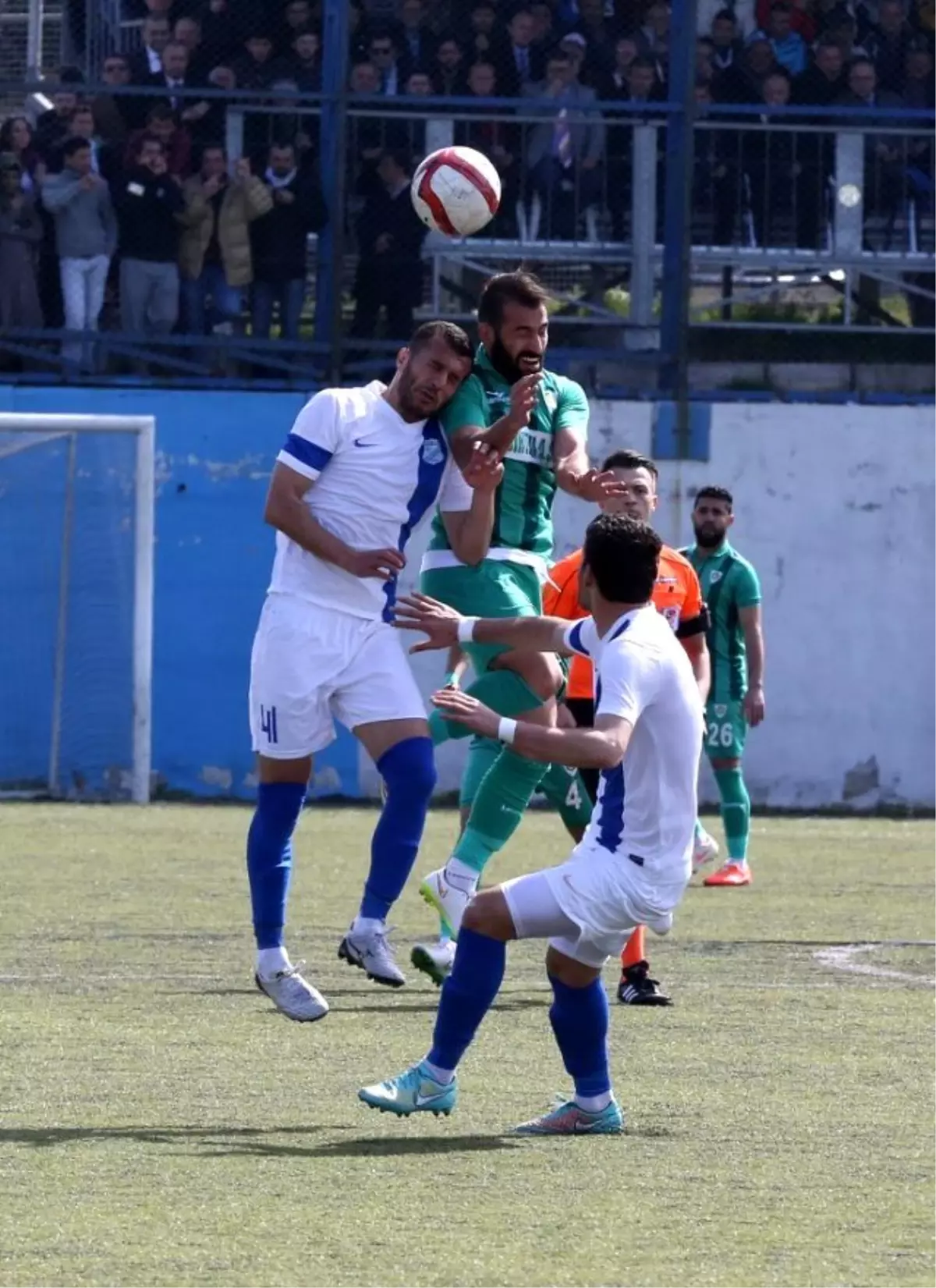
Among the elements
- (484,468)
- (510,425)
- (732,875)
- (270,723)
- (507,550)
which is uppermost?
(510,425)

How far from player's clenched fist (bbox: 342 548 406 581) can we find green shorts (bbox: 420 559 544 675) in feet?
1.85

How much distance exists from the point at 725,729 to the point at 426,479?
5.86 metres

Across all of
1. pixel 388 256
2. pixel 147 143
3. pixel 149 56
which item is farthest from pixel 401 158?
pixel 149 56

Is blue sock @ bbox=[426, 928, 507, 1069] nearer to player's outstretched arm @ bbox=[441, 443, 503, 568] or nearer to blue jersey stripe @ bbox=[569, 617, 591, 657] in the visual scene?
blue jersey stripe @ bbox=[569, 617, 591, 657]

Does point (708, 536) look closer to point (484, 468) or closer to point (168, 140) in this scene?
point (484, 468)

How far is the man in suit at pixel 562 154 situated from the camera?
58.9 ft

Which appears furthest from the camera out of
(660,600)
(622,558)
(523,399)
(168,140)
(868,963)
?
(168,140)

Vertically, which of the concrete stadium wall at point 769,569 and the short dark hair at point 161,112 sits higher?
the short dark hair at point 161,112

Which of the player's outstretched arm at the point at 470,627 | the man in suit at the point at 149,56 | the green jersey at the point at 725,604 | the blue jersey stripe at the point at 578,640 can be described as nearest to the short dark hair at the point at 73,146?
the man in suit at the point at 149,56

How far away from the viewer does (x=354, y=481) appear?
7.42m

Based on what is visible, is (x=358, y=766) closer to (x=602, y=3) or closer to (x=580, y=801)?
(x=602, y=3)

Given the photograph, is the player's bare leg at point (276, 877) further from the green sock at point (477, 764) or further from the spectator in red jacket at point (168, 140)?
the spectator in red jacket at point (168, 140)

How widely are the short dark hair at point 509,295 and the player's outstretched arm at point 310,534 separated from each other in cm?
85

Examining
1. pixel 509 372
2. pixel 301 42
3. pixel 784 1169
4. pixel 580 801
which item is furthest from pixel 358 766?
pixel 784 1169
